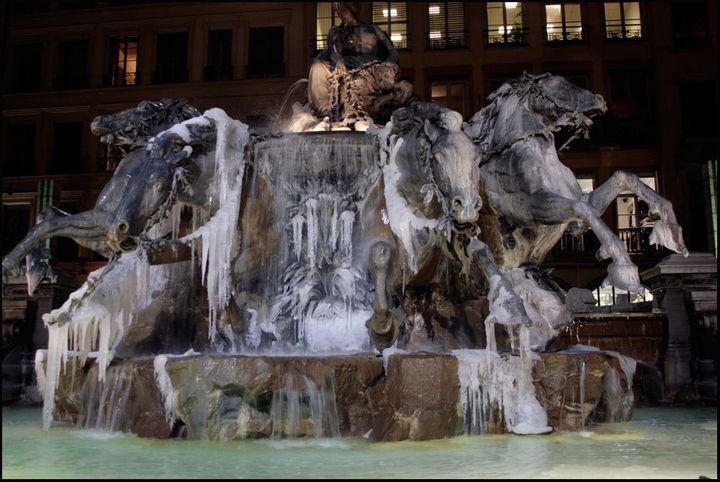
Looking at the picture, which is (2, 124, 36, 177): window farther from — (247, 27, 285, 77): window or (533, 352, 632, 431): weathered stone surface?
(533, 352, 632, 431): weathered stone surface

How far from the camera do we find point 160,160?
8.09 meters

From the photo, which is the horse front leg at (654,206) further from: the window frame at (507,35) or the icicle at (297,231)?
the window frame at (507,35)

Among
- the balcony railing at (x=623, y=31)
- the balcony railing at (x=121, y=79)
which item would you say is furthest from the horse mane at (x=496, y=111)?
the balcony railing at (x=121, y=79)

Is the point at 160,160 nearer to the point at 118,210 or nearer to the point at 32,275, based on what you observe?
the point at 118,210

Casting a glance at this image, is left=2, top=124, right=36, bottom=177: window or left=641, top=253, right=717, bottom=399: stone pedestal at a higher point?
left=2, top=124, right=36, bottom=177: window

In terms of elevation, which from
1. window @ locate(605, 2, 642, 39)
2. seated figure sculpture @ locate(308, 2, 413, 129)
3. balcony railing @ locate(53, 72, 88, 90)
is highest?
window @ locate(605, 2, 642, 39)

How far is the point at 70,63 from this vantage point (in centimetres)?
3744

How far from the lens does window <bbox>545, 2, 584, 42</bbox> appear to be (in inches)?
1319

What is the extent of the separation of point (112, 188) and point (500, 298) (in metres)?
4.54

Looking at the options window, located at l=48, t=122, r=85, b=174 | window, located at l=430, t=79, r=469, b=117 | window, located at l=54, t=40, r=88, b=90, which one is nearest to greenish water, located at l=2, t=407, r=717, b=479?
window, located at l=430, t=79, r=469, b=117

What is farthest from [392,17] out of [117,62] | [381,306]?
[381,306]

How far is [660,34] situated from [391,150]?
93.6ft

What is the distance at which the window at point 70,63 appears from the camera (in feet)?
121

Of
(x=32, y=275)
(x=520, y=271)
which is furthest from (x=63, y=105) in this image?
(x=520, y=271)
